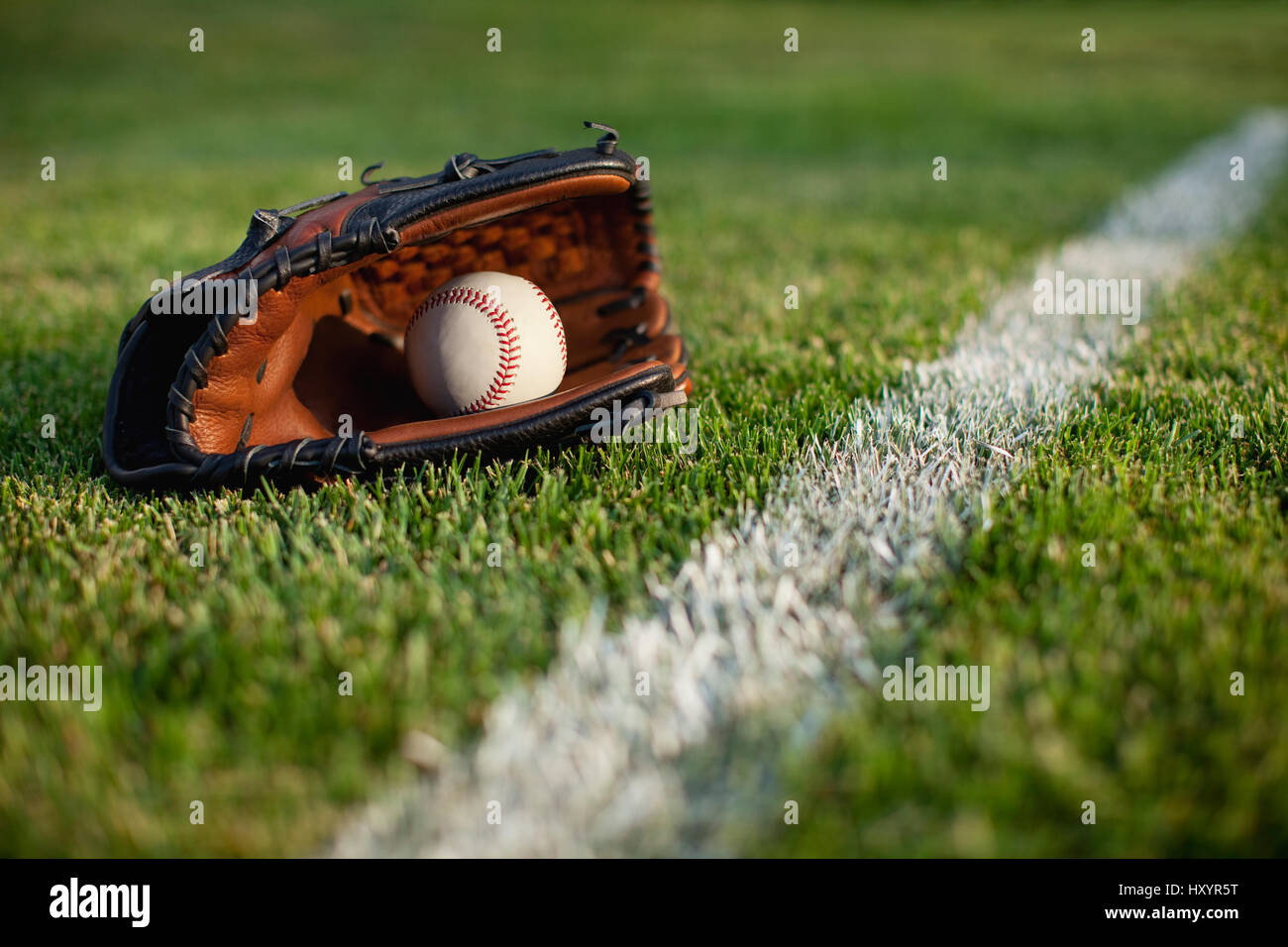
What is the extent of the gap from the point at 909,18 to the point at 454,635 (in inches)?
1012

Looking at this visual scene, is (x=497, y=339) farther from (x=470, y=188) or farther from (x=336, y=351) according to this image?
(x=336, y=351)

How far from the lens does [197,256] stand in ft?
15.2

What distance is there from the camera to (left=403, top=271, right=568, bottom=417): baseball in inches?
92.1

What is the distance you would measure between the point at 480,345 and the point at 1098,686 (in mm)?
1647

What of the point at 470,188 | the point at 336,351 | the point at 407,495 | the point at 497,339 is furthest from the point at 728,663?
the point at 336,351

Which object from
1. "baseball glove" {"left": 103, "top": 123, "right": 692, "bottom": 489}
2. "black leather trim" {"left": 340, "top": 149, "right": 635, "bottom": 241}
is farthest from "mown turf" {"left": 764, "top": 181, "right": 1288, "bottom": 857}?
"black leather trim" {"left": 340, "top": 149, "right": 635, "bottom": 241}

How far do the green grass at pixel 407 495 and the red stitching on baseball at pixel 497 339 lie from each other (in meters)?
0.26

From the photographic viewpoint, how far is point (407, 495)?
207cm

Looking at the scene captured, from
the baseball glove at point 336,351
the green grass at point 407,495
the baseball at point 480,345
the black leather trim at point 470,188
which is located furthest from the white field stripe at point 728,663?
the black leather trim at point 470,188

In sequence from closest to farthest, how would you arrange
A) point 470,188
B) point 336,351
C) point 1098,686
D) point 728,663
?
point 1098,686
point 728,663
point 470,188
point 336,351

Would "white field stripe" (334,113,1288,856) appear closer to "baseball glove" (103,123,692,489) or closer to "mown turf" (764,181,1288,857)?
"mown turf" (764,181,1288,857)

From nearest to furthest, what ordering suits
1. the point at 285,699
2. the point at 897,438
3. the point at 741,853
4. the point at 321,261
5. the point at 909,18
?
1. the point at 741,853
2. the point at 285,699
3. the point at 321,261
4. the point at 897,438
5. the point at 909,18

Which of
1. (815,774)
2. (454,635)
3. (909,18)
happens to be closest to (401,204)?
(454,635)
